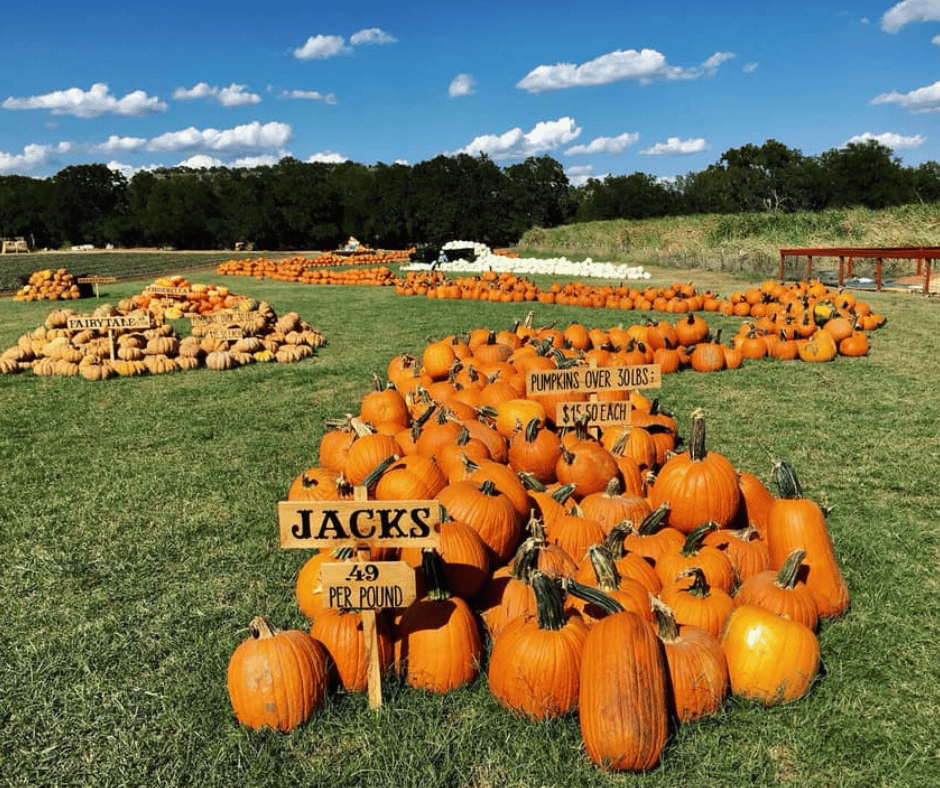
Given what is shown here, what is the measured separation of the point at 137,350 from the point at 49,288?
1278 cm

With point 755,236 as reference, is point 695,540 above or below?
below

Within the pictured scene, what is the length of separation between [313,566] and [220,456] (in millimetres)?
3051

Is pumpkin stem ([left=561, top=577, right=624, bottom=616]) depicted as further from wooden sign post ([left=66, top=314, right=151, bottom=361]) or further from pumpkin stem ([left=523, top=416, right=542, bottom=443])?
wooden sign post ([left=66, top=314, right=151, bottom=361])

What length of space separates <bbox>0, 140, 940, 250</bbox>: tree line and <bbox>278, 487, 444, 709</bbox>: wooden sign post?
55.5 meters

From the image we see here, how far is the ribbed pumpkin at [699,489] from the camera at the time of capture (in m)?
3.84

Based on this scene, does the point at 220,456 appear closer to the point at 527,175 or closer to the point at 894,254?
the point at 894,254

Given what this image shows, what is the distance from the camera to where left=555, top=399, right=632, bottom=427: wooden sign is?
15.3 feet

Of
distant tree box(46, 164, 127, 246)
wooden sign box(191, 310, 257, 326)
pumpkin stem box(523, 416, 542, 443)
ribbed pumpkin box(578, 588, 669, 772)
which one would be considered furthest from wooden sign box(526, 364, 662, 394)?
distant tree box(46, 164, 127, 246)

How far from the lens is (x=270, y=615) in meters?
3.54

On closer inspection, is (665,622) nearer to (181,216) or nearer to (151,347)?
(151,347)

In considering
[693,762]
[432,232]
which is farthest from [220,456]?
[432,232]

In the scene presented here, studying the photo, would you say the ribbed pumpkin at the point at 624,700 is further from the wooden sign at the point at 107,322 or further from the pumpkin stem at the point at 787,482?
the wooden sign at the point at 107,322

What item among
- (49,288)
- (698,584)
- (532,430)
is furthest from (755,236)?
(698,584)

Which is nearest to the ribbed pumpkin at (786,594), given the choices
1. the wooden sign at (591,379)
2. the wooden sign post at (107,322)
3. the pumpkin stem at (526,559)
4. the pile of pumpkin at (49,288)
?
the pumpkin stem at (526,559)
